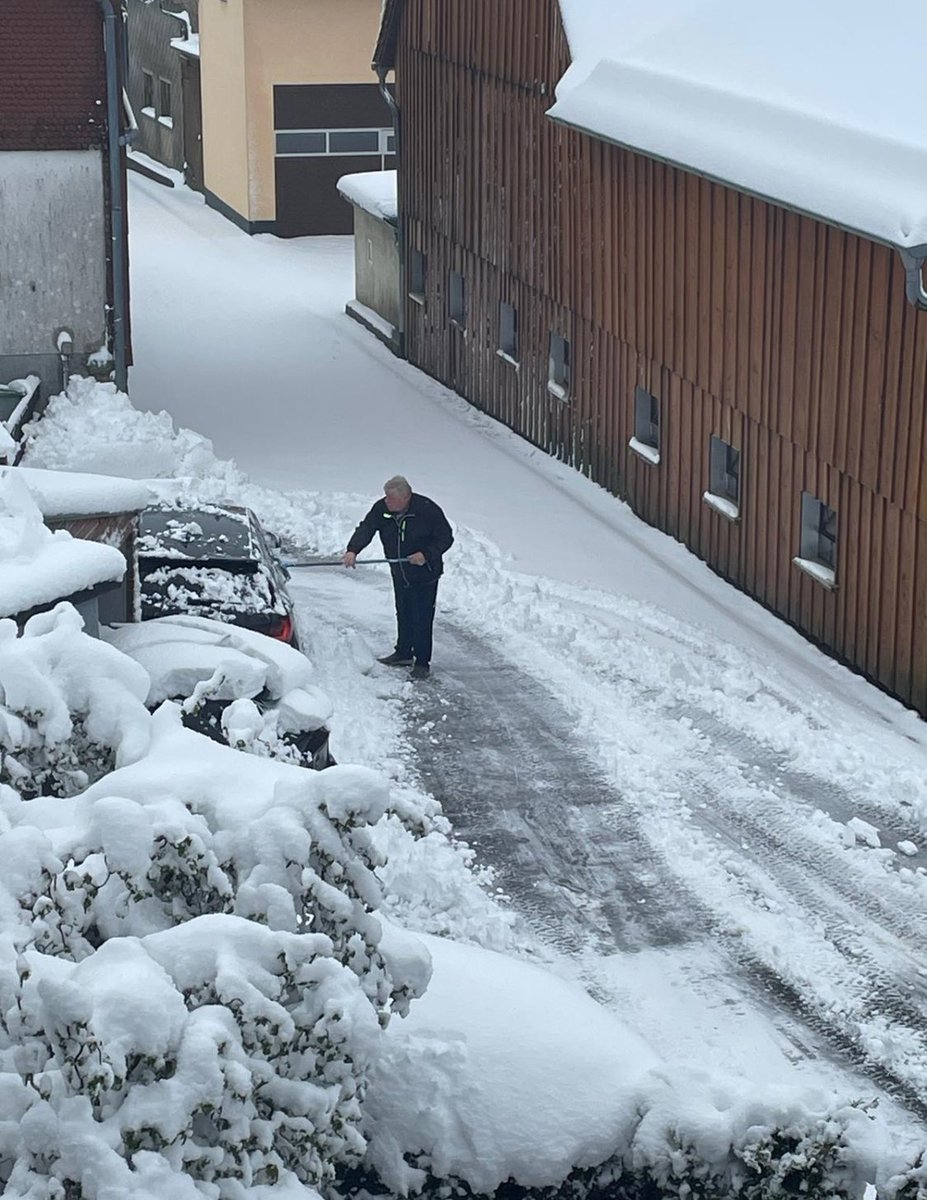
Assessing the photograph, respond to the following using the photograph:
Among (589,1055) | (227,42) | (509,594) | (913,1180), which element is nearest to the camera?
(913,1180)

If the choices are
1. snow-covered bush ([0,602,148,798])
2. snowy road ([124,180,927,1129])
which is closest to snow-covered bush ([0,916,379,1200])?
snow-covered bush ([0,602,148,798])

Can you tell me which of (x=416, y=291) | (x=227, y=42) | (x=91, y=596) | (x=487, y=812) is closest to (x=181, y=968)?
(x=91, y=596)

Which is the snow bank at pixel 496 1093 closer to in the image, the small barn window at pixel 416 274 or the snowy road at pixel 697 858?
the snowy road at pixel 697 858

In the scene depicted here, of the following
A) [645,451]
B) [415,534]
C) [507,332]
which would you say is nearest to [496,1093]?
[415,534]

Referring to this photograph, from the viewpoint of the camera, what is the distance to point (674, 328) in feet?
61.4

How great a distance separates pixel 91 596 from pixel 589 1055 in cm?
359

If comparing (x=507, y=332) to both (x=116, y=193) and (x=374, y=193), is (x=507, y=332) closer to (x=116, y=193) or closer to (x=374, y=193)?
(x=116, y=193)

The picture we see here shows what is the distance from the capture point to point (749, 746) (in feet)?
44.8

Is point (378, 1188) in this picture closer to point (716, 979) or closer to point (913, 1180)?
point (913, 1180)

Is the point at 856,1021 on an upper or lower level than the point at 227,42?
lower

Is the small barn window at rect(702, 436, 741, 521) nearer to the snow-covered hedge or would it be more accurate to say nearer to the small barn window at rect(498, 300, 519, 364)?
the small barn window at rect(498, 300, 519, 364)

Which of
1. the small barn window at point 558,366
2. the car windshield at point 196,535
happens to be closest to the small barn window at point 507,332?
the small barn window at point 558,366

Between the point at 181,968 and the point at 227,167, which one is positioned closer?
the point at 181,968

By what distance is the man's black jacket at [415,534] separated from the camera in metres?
14.8
